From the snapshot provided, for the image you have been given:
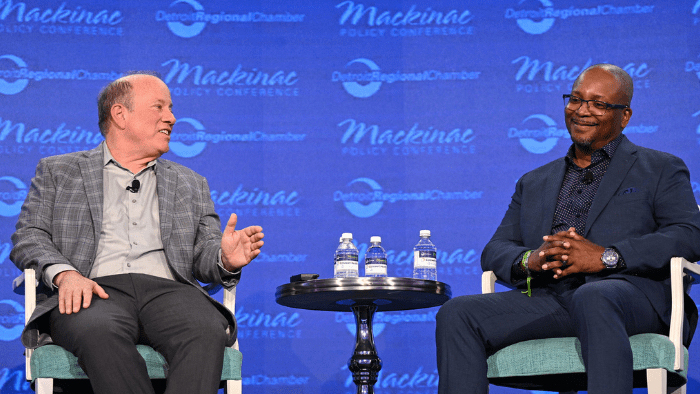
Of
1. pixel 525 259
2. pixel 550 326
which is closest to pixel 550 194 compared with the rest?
pixel 525 259

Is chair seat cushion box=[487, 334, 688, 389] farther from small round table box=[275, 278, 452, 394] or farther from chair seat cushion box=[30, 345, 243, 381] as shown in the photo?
chair seat cushion box=[30, 345, 243, 381]

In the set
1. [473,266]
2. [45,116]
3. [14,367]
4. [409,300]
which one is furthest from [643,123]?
[14,367]

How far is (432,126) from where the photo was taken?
4.49 metres

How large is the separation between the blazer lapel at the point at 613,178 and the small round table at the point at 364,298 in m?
0.64

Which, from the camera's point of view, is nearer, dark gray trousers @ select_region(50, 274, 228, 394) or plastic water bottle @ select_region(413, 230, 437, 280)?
dark gray trousers @ select_region(50, 274, 228, 394)

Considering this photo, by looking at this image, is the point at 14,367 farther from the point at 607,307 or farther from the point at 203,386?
the point at 607,307

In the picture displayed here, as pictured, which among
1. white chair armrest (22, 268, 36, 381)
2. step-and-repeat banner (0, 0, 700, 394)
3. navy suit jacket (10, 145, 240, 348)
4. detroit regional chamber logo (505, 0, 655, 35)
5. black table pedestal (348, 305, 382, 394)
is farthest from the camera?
detroit regional chamber logo (505, 0, 655, 35)

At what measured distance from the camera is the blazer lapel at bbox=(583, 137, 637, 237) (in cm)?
292

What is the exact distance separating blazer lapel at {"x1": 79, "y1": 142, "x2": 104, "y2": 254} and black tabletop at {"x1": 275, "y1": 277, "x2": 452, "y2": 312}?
726 millimetres

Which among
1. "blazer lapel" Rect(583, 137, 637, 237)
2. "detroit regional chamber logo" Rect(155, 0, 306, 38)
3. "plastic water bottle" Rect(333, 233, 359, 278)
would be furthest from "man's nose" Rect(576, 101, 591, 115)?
"detroit regional chamber logo" Rect(155, 0, 306, 38)

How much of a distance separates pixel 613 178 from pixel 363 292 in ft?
3.34

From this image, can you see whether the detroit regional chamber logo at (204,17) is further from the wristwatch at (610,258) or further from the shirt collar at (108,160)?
the wristwatch at (610,258)

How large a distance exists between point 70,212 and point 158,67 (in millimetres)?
1857

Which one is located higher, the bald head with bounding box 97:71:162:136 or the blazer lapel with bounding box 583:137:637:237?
the bald head with bounding box 97:71:162:136
